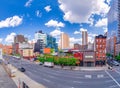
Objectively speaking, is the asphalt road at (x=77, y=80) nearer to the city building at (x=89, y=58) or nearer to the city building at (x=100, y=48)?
the city building at (x=89, y=58)

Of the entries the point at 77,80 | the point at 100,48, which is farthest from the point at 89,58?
the point at 77,80

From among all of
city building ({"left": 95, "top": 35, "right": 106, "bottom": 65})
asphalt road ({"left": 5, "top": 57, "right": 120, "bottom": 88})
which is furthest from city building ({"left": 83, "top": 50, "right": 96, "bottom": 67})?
asphalt road ({"left": 5, "top": 57, "right": 120, "bottom": 88})

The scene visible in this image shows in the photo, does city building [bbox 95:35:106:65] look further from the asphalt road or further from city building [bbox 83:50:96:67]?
the asphalt road

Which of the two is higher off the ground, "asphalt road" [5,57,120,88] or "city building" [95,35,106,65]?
"city building" [95,35,106,65]

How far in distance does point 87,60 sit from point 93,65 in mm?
3898

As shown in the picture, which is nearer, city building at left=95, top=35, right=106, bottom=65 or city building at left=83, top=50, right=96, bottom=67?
city building at left=83, top=50, right=96, bottom=67

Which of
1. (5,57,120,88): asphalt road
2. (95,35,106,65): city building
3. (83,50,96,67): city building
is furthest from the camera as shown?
(95,35,106,65): city building

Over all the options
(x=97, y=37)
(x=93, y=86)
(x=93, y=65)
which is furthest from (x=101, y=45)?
(x=93, y=86)

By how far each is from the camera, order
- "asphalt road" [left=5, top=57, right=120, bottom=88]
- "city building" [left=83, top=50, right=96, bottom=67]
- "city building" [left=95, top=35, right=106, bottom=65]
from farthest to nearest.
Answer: "city building" [left=95, top=35, right=106, bottom=65], "city building" [left=83, top=50, right=96, bottom=67], "asphalt road" [left=5, top=57, right=120, bottom=88]

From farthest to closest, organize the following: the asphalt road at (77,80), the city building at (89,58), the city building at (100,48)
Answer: the city building at (100,48)
the city building at (89,58)
the asphalt road at (77,80)

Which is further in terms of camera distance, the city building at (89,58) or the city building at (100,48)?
the city building at (100,48)

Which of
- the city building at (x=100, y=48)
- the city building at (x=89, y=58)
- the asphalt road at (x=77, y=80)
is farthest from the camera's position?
the city building at (x=100, y=48)

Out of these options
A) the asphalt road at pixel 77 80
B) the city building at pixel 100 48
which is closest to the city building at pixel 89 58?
the city building at pixel 100 48

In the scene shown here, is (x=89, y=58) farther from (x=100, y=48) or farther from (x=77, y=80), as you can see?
(x=77, y=80)
